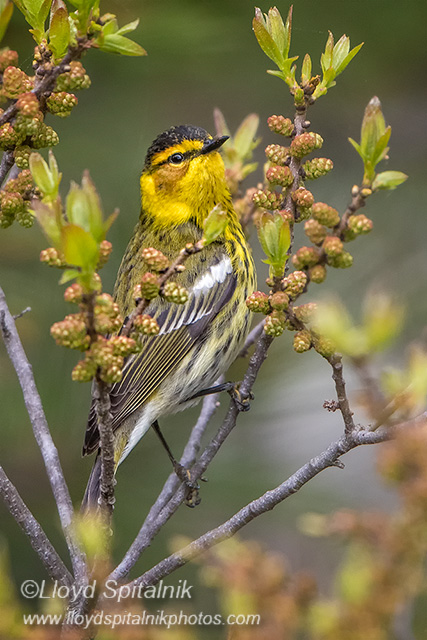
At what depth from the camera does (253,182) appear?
3484mm

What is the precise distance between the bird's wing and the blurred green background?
1.01 feet

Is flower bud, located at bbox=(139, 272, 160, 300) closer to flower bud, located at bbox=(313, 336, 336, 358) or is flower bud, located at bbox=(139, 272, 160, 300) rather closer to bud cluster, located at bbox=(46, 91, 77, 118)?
flower bud, located at bbox=(313, 336, 336, 358)

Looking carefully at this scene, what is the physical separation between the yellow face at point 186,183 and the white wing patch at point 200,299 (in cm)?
19

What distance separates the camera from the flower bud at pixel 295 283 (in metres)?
1.07

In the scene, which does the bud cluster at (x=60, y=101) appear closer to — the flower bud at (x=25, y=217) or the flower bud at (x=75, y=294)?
the flower bud at (x=25, y=217)

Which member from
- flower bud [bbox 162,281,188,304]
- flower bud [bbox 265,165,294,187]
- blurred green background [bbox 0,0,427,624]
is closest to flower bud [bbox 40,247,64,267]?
flower bud [bbox 162,281,188,304]

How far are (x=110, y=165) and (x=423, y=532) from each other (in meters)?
2.28

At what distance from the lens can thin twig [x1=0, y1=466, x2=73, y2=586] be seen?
1.32 m

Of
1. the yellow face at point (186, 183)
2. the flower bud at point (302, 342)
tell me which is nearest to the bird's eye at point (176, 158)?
the yellow face at point (186, 183)

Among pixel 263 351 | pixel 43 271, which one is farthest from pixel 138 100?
pixel 263 351

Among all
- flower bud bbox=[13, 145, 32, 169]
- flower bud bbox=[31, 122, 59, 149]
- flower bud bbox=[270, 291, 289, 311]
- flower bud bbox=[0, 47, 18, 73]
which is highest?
flower bud bbox=[0, 47, 18, 73]

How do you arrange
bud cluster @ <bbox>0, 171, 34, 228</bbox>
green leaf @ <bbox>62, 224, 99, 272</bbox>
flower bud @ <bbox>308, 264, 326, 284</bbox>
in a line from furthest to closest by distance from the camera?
1. bud cluster @ <bbox>0, 171, 34, 228</bbox>
2. flower bud @ <bbox>308, 264, 326, 284</bbox>
3. green leaf @ <bbox>62, 224, 99, 272</bbox>

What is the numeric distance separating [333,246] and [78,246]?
0.32 meters

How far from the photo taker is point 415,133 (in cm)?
331
